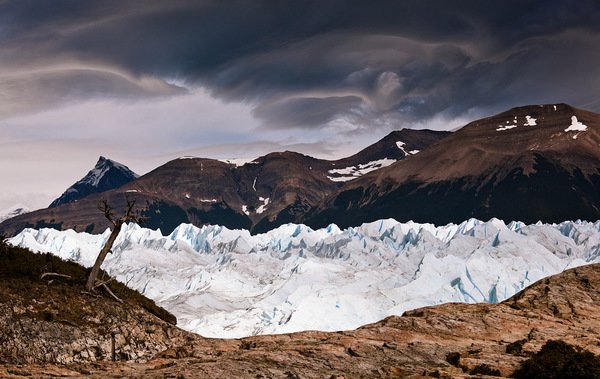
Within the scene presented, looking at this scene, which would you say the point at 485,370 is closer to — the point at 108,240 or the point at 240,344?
the point at 240,344

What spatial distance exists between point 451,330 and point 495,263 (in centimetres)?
13227

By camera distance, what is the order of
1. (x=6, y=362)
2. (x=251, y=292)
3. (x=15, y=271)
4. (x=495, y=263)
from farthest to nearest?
(x=251, y=292)
(x=495, y=263)
(x=15, y=271)
(x=6, y=362)

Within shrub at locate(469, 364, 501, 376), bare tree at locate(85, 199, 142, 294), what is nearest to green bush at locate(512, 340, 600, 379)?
shrub at locate(469, 364, 501, 376)

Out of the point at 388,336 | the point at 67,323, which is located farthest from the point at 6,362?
the point at 388,336

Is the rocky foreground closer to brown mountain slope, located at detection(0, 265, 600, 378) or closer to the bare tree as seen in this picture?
brown mountain slope, located at detection(0, 265, 600, 378)

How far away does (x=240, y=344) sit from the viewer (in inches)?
765

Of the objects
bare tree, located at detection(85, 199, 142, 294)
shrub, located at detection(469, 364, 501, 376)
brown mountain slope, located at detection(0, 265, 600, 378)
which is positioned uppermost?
bare tree, located at detection(85, 199, 142, 294)

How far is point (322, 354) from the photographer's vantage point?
17531mm

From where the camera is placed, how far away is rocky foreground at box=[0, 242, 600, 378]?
51.8 ft

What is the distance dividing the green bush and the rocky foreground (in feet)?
2.07

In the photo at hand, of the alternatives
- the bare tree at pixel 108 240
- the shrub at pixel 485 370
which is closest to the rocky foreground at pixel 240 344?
the shrub at pixel 485 370

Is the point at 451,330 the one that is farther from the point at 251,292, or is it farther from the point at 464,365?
the point at 251,292

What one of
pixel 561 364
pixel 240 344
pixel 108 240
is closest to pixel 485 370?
pixel 561 364

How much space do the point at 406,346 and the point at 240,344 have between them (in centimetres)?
544
